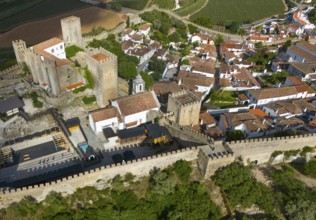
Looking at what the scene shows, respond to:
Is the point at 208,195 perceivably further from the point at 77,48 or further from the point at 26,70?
the point at 26,70

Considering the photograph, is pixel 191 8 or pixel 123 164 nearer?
pixel 123 164

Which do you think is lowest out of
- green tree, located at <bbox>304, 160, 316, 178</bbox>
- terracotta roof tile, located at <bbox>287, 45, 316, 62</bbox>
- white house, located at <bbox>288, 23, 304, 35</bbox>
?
white house, located at <bbox>288, 23, 304, 35</bbox>

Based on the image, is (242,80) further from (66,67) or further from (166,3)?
(166,3)

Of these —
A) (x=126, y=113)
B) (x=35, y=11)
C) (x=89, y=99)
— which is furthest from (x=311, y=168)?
(x=35, y=11)

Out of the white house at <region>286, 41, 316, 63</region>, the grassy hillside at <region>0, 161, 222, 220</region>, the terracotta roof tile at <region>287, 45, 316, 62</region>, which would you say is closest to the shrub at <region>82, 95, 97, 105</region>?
the grassy hillside at <region>0, 161, 222, 220</region>

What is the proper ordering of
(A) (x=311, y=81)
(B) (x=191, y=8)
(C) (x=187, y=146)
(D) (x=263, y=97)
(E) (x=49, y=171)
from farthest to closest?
(B) (x=191, y=8) < (A) (x=311, y=81) < (D) (x=263, y=97) < (C) (x=187, y=146) < (E) (x=49, y=171)

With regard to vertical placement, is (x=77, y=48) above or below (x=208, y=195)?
above

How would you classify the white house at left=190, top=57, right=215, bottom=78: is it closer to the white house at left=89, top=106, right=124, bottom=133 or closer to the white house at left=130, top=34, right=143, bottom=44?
the white house at left=130, top=34, right=143, bottom=44

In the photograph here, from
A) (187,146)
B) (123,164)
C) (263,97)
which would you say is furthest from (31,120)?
(263,97)
